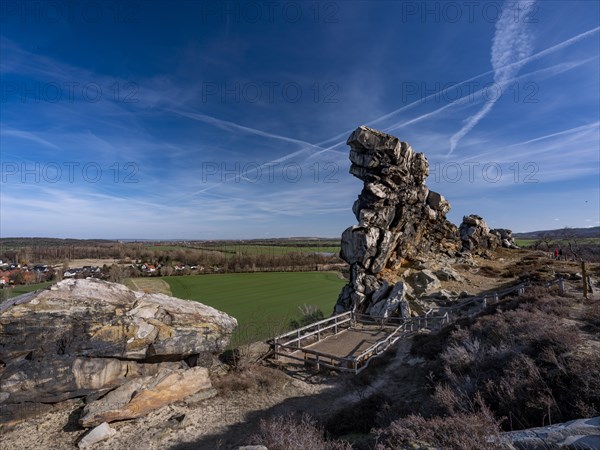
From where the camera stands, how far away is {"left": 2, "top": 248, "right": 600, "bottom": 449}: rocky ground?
7.94m

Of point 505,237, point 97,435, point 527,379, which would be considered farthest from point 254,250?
point 527,379

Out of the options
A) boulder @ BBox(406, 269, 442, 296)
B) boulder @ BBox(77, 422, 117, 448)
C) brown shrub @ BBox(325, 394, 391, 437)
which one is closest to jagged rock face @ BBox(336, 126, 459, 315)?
boulder @ BBox(406, 269, 442, 296)

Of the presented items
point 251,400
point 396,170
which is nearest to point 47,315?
point 251,400

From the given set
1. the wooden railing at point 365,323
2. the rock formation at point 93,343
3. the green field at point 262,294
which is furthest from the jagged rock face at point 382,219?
the rock formation at point 93,343

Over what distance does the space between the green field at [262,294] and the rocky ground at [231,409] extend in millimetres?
18931

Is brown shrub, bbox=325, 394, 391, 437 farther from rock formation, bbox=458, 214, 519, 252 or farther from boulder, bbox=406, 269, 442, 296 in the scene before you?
rock formation, bbox=458, 214, 519, 252

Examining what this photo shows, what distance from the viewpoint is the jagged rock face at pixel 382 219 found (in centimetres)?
2488

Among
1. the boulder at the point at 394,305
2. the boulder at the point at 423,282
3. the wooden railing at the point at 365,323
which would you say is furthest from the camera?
the boulder at the point at 423,282

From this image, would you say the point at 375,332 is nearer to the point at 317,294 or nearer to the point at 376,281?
the point at 376,281

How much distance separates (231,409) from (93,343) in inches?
187

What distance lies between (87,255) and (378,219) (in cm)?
12787

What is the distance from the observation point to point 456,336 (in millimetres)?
10516

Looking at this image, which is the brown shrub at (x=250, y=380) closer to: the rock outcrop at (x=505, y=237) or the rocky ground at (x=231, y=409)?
the rocky ground at (x=231, y=409)

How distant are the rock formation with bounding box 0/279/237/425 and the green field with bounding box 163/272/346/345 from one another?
804 inches
